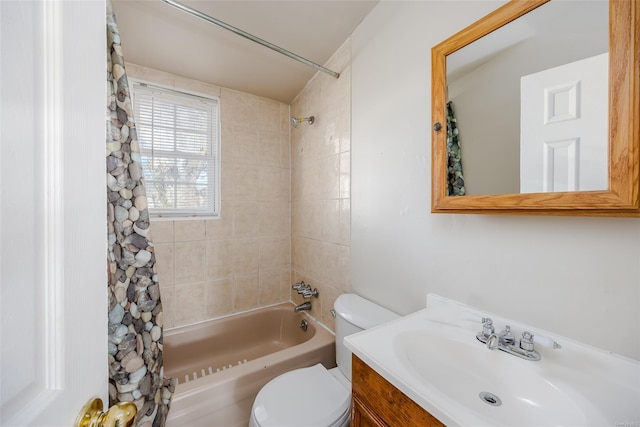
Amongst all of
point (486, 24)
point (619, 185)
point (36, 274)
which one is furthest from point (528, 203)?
point (36, 274)

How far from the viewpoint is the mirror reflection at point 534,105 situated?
624 millimetres

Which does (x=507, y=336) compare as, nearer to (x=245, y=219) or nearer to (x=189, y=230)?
(x=245, y=219)

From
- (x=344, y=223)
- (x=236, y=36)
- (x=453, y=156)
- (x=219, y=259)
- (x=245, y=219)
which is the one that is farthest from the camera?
(x=245, y=219)

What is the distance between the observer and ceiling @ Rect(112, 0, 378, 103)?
4.34 feet

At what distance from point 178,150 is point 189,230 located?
2.13 ft

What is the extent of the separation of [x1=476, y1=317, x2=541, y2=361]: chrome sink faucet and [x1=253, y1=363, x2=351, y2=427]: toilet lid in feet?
2.23

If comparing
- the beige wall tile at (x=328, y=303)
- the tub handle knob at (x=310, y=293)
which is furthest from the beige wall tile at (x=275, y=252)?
the beige wall tile at (x=328, y=303)

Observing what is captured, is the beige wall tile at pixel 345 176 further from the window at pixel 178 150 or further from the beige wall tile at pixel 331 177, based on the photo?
the window at pixel 178 150

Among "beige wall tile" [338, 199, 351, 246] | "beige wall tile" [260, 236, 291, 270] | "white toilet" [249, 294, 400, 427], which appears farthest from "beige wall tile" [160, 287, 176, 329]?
"beige wall tile" [338, 199, 351, 246]

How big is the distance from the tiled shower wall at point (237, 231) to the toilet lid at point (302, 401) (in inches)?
43.8

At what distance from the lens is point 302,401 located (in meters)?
1.09

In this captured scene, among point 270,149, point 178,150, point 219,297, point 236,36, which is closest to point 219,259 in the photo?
point 219,297

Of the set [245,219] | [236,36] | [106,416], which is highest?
[236,36]

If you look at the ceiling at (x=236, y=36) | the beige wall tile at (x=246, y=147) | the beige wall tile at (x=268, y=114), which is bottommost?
the beige wall tile at (x=246, y=147)
